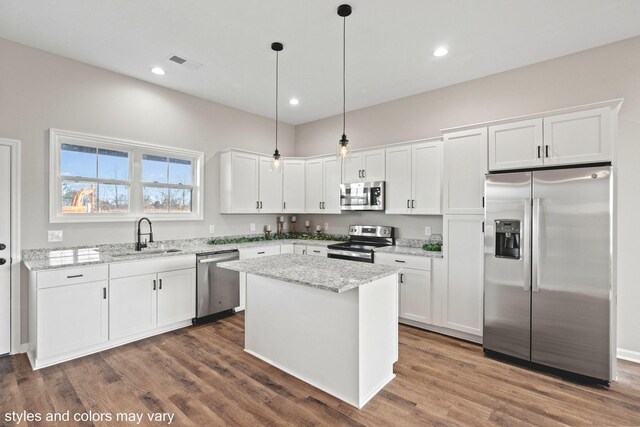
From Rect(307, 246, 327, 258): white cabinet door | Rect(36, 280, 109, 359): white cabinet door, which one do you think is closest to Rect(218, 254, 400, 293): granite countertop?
Rect(36, 280, 109, 359): white cabinet door

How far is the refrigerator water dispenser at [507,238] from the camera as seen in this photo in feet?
9.94

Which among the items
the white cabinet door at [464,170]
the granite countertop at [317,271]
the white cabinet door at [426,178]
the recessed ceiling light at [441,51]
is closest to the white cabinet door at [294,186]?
the white cabinet door at [426,178]

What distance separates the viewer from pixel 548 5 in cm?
257

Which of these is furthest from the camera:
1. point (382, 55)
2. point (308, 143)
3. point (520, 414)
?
point (308, 143)

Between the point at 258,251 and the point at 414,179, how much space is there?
2.53 meters

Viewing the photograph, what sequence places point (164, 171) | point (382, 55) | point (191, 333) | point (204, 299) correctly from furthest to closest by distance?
point (164, 171) → point (204, 299) → point (191, 333) → point (382, 55)

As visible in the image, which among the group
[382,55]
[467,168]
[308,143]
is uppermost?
[382,55]

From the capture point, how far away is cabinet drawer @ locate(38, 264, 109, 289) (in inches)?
115

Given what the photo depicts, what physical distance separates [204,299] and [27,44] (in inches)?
133

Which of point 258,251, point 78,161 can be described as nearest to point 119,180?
point 78,161

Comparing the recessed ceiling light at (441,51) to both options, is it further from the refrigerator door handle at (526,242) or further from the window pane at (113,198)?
the window pane at (113,198)

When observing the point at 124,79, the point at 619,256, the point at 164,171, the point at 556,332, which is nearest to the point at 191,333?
the point at 164,171

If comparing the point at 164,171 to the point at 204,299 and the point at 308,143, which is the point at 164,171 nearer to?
the point at 204,299

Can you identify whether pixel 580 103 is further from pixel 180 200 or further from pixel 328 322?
pixel 180 200
